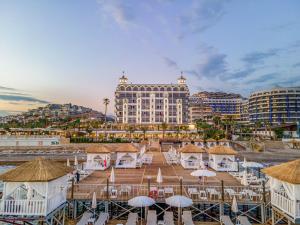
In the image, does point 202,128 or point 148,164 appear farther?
point 202,128

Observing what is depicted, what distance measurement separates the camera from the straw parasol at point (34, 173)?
11.2 m

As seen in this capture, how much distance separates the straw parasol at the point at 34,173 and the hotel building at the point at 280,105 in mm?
129545

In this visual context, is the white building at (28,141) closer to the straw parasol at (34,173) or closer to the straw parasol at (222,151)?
the straw parasol at (222,151)

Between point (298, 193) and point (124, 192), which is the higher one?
point (298, 193)

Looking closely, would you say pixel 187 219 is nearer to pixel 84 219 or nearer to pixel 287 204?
pixel 287 204

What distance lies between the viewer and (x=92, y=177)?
22094mm

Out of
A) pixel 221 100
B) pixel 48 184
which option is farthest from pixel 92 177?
pixel 221 100

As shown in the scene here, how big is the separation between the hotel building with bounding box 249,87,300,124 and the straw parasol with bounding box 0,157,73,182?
130 m

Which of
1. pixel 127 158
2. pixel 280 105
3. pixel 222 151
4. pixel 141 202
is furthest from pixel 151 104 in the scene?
pixel 141 202

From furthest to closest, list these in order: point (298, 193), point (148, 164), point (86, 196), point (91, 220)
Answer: point (148, 164) < point (86, 196) < point (91, 220) < point (298, 193)

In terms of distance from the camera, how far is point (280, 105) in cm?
12731

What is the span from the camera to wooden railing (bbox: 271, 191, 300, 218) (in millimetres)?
11062

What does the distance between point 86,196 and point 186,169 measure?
524 inches

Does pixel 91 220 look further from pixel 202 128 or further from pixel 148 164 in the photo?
pixel 202 128
